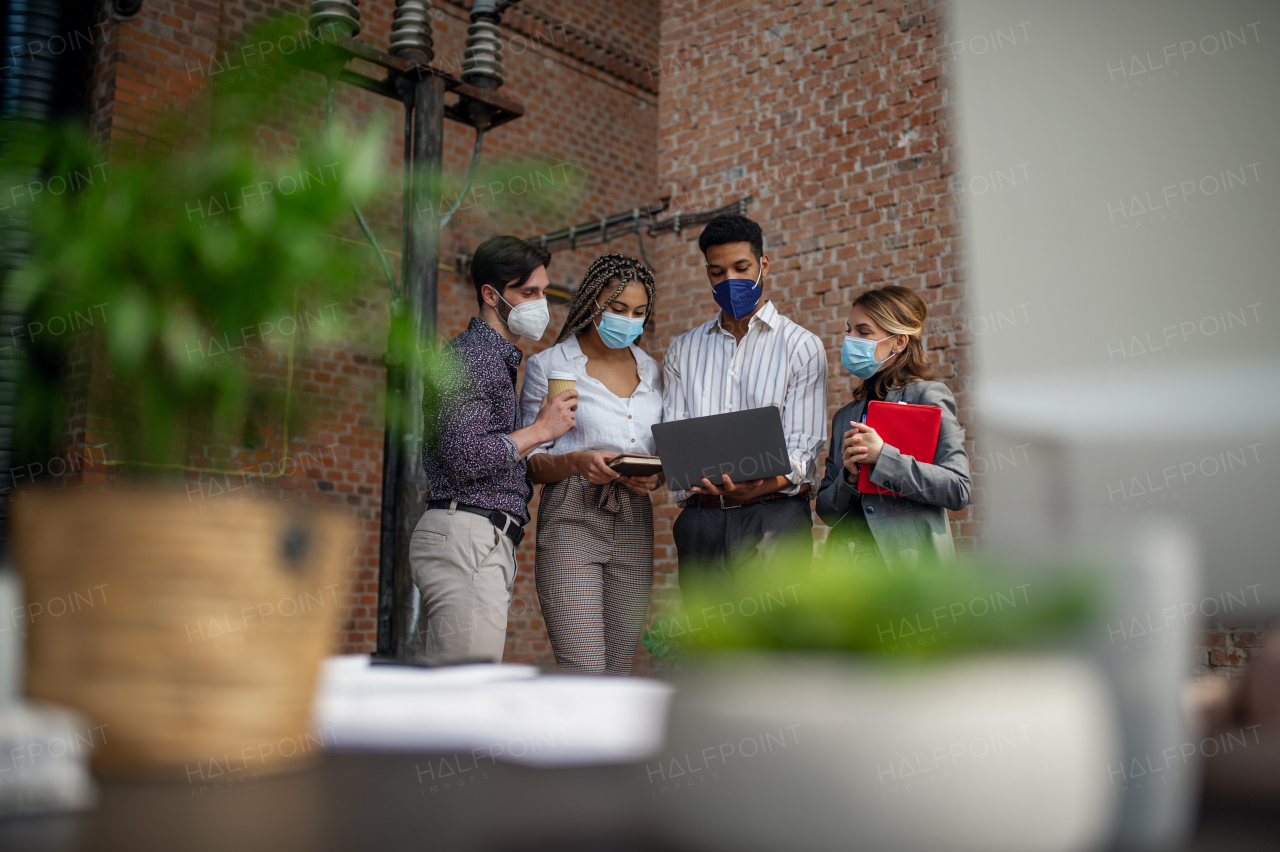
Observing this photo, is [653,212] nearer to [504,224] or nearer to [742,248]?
[504,224]

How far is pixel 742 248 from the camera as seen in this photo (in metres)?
2.34

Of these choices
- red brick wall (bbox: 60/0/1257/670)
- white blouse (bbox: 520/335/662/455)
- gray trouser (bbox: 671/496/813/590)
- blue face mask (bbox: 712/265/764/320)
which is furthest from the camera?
red brick wall (bbox: 60/0/1257/670)

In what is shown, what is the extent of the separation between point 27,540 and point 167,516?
0.33ft

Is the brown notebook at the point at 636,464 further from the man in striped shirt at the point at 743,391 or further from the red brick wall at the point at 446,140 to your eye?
the red brick wall at the point at 446,140

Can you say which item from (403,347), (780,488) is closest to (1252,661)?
(403,347)

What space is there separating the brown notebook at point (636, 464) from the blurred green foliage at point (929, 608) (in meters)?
1.60

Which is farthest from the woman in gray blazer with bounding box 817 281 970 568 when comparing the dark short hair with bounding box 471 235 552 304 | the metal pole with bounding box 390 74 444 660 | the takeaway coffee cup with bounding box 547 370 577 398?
the metal pole with bounding box 390 74 444 660

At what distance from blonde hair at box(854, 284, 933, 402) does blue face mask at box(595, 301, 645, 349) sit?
0.58 m

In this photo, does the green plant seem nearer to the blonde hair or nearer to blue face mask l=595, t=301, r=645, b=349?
blue face mask l=595, t=301, r=645, b=349

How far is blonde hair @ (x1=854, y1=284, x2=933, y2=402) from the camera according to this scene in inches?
89.7

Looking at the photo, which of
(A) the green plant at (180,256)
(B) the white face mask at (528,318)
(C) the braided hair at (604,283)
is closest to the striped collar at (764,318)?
(C) the braided hair at (604,283)

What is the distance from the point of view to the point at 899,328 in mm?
2279

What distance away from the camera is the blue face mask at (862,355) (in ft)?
7.50

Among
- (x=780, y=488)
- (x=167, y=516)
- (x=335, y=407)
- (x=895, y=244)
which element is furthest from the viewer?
(x=895, y=244)
